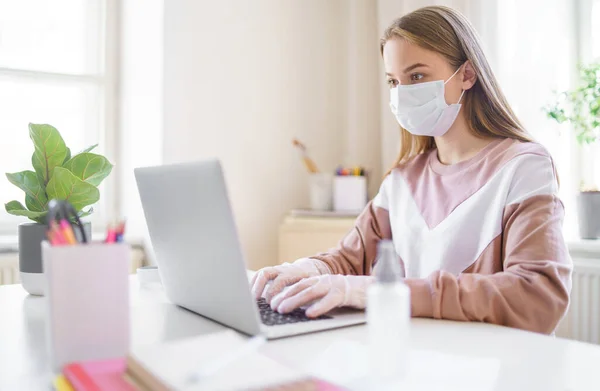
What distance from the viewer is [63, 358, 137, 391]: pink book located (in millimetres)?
561

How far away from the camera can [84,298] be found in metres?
0.65

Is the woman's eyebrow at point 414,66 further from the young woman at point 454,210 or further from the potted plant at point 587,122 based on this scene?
the potted plant at point 587,122

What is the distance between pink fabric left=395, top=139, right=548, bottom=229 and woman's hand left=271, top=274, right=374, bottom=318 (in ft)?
1.39

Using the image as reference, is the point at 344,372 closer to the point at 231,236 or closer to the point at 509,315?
the point at 231,236

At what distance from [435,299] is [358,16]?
1896 millimetres

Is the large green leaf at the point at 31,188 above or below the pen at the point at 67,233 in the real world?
above

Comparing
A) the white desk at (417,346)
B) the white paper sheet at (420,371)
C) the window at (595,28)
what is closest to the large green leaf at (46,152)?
the white desk at (417,346)

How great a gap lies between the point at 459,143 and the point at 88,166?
78 centimetres

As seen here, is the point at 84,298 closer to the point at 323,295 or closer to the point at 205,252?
the point at 205,252

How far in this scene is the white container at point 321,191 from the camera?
236cm

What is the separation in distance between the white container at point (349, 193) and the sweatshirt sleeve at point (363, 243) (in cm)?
84

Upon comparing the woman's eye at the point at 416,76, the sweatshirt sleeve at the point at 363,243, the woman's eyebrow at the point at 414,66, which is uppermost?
the woman's eyebrow at the point at 414,66

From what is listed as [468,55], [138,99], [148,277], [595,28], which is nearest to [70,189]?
[148,277]

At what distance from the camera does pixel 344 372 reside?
0.63 meters
